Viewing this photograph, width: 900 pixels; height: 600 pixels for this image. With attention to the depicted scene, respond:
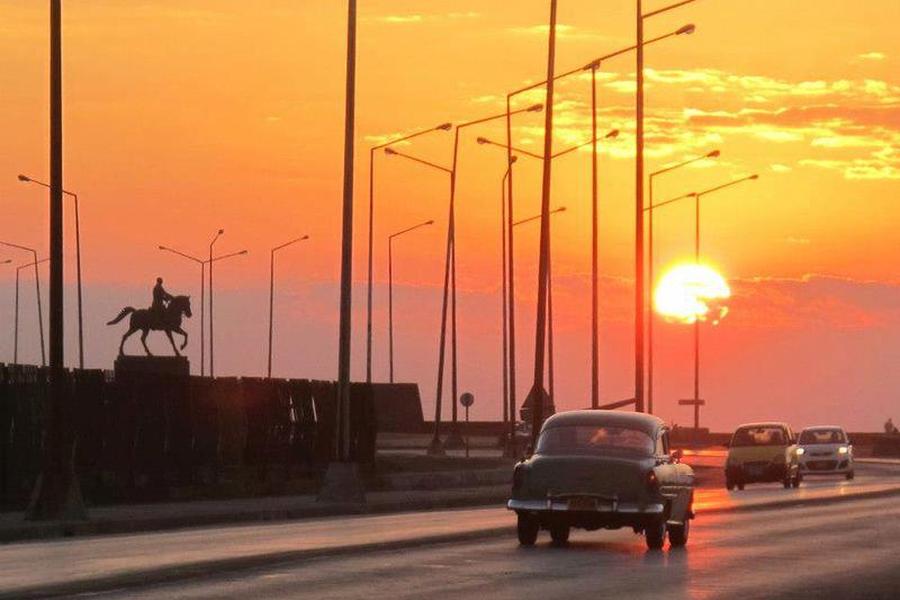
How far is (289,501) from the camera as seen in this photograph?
4500 centimetres

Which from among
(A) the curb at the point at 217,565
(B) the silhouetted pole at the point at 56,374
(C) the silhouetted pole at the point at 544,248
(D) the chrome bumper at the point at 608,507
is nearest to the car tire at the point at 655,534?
(D) the chrome bumper at the point at 608,507

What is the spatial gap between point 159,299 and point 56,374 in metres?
33.6

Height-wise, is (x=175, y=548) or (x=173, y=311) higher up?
(x=173, y=311)

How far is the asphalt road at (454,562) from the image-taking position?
21328 mm

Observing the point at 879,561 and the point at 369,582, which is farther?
the point at 879,561

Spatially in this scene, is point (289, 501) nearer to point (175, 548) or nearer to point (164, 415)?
point (164, 415)

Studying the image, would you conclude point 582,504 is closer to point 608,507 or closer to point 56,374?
point 608,507

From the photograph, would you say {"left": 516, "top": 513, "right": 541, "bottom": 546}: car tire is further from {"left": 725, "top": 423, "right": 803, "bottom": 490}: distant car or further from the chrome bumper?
{"left": 725, "top": 423, "right": 803, "bottom": 490}: distant car

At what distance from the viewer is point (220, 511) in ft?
130

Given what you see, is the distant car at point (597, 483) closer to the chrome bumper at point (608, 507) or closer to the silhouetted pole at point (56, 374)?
the chrome bumper at point (608, 507)

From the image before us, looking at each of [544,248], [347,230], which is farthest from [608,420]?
[544,248]

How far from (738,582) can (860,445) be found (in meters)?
102

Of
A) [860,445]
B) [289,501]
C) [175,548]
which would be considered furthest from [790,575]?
[860,445]

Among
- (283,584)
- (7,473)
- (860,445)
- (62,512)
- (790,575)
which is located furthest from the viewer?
(860,445)
